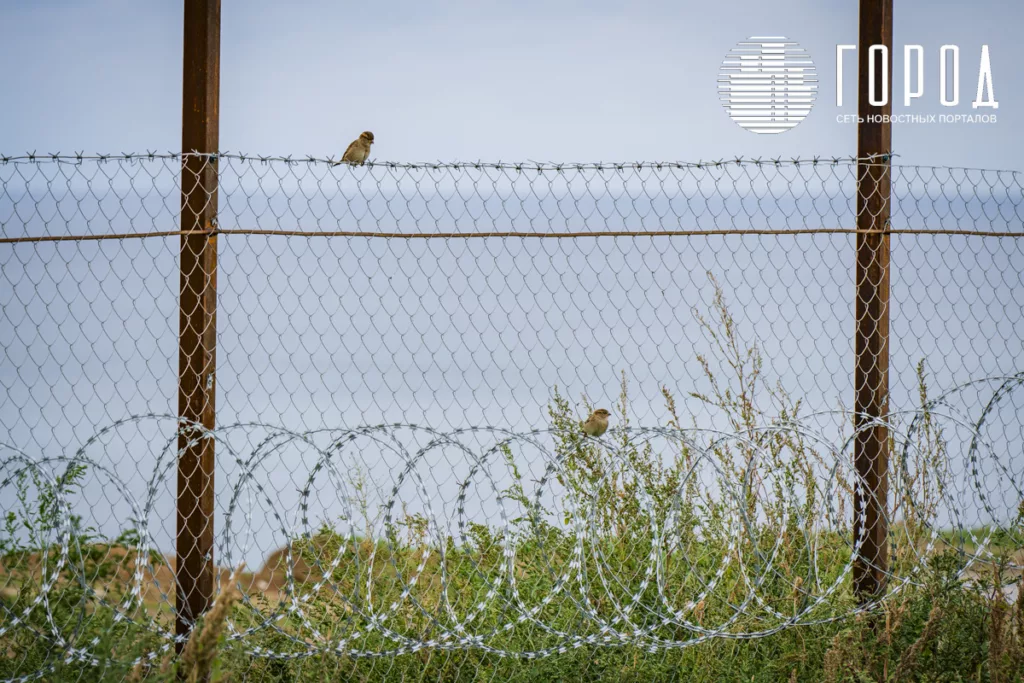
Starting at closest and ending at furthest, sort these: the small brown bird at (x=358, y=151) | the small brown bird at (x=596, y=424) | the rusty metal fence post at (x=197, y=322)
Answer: the rusty metal fence post at (x=197, y=322) → the small brown bird at (x=358, y=151) → the small brown bird at (x=596, y=424)

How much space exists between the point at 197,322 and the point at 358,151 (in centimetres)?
103

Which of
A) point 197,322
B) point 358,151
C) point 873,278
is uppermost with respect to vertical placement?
point 358,151

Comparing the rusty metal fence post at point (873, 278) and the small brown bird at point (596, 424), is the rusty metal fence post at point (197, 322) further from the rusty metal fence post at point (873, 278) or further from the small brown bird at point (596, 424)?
the rusty metal fence post at point (873, 278)

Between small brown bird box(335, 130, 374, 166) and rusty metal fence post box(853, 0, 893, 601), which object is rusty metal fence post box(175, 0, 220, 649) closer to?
small brown bird box(335, 130, 374, 166)

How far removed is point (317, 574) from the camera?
5648 mm

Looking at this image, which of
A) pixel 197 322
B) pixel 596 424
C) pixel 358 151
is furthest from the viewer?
pixel 596 424

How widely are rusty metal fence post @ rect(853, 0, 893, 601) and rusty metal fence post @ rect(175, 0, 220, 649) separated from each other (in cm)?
296

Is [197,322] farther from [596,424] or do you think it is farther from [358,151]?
[596,424]

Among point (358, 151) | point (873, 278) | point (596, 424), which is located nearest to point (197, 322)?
point (358, 151)

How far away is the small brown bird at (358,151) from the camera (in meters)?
4.36

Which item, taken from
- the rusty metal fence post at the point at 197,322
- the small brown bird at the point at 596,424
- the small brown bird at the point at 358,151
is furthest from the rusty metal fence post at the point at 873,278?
Result: the rusty metal fence post at the point at 197,322

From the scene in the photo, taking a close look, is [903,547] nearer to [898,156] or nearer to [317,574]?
[898,156]

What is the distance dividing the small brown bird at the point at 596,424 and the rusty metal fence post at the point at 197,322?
5.53 ft

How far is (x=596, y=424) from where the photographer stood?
4.51 meters
